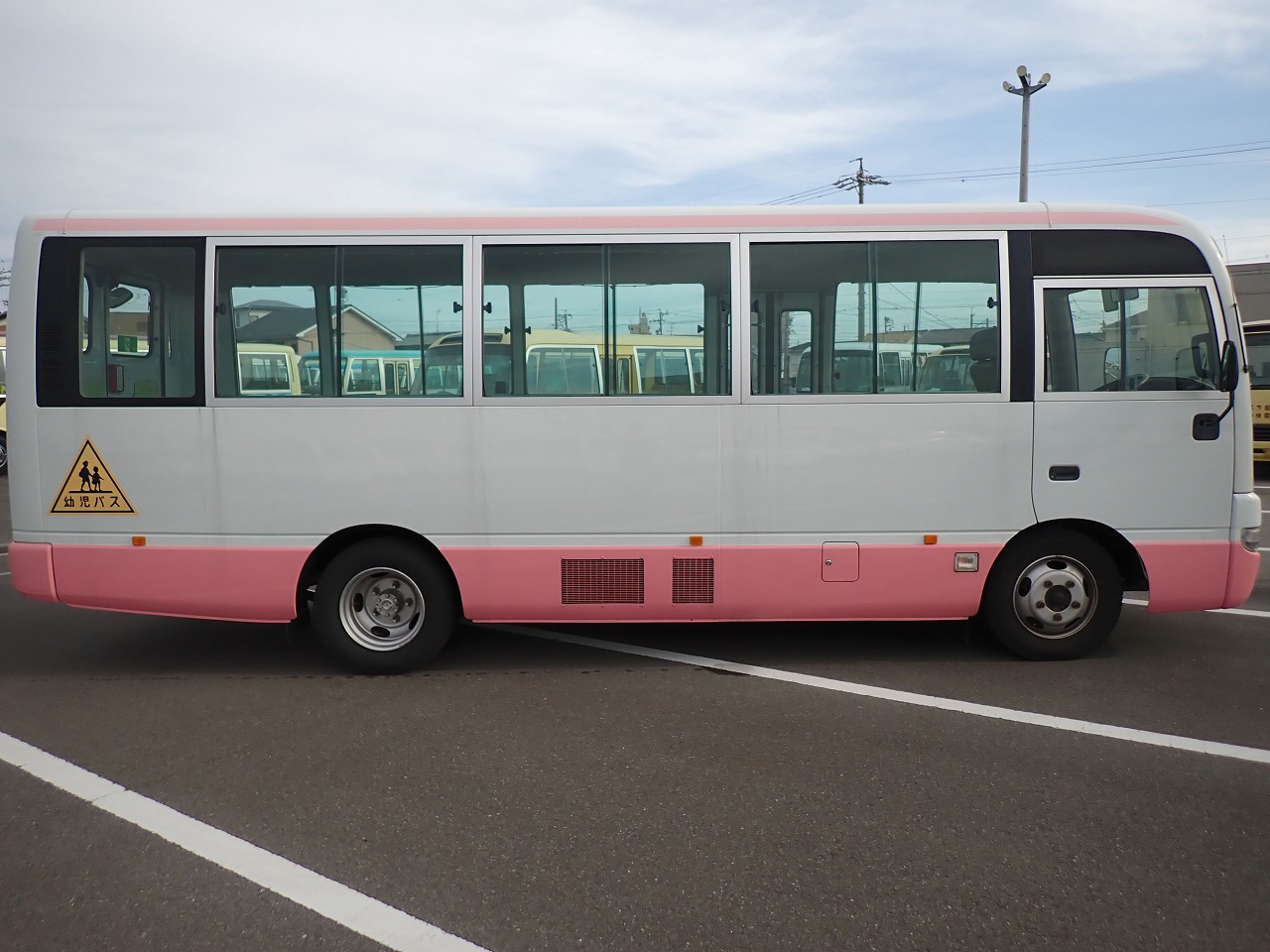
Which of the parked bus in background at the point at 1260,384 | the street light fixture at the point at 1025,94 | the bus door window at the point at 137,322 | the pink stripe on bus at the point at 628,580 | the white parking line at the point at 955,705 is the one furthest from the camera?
the street light fixture at the point at 1025,94

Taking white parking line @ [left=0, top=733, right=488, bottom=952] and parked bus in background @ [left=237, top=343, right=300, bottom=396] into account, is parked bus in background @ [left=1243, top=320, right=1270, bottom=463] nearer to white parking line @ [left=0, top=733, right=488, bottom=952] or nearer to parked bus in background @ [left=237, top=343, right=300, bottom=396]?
parked bus in background @ [left=237, top=343, right=300, bottom=396]

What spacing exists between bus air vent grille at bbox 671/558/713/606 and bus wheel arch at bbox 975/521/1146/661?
67.4 inches

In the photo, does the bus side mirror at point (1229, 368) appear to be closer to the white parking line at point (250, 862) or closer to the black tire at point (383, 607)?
the black tire at point (383, 607)

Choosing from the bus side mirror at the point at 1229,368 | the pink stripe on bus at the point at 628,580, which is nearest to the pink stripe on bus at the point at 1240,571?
the pink stripe on bus at the point at 628,580

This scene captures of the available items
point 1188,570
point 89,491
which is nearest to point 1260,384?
point 1188,570

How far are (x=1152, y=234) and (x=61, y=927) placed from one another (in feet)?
21.0

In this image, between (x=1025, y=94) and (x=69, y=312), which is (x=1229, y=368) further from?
(x=1025, y=94)

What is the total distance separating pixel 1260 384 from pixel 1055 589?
54.9ft

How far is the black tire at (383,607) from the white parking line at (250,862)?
5.62 feet

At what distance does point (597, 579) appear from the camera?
6.04m

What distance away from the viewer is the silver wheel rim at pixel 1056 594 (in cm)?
614

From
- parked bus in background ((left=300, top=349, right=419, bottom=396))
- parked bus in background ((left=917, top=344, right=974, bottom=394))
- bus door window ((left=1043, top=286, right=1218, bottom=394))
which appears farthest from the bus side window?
bus door window ((left=1043, top=286, right=1218, bottom=394))

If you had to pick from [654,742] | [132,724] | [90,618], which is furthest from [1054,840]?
[90,618]

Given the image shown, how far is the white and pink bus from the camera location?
5906 mm
